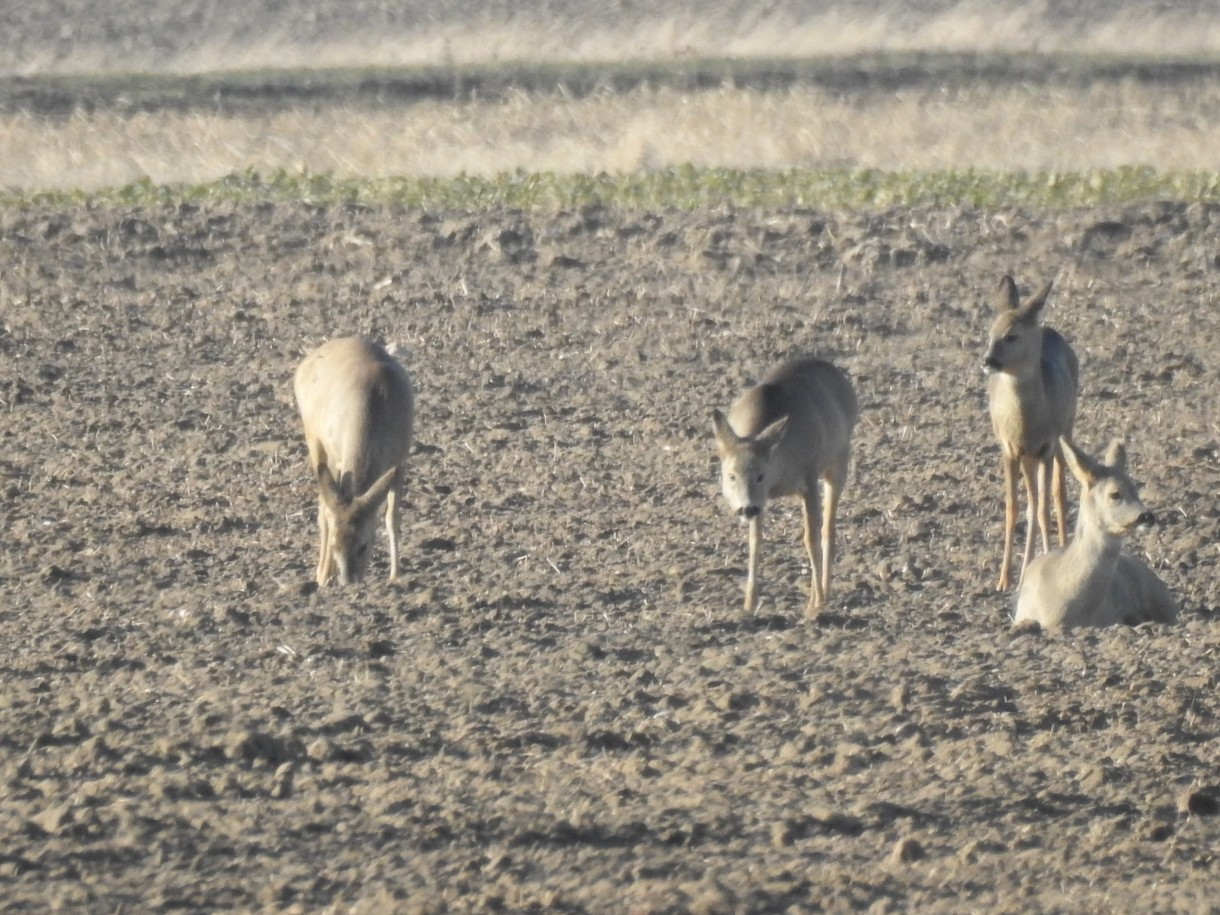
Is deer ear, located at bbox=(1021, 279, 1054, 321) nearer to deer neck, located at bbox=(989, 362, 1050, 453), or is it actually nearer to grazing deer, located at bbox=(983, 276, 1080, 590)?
grazing deer, located at bbox=(983, 276, 1080, 590)

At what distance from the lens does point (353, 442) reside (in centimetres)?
1288

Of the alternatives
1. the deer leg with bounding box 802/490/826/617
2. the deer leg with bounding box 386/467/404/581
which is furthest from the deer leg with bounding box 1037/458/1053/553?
the deer leg with bounding box 386/467/404/581

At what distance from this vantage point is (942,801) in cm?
824

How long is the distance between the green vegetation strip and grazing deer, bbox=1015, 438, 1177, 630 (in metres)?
12.0

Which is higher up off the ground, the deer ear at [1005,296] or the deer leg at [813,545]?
the deer ear at [1005,296]

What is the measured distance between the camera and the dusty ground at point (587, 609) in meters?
7.81

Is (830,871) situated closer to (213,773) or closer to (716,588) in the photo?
(213,773)

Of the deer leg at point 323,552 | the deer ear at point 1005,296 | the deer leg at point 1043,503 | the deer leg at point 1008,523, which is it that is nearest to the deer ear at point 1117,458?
the deer leg at point 1008,523

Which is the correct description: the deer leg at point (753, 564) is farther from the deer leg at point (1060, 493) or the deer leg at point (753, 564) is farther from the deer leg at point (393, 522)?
the deer leg at point (1060, 493)

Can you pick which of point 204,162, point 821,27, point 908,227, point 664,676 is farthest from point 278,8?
point 664,676

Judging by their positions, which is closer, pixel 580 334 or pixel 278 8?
pixel 580 334

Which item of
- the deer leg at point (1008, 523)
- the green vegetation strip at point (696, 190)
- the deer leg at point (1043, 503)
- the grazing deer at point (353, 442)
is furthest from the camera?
the green vegetation strip at point (696, 190)

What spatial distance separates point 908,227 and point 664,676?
41.1 feet

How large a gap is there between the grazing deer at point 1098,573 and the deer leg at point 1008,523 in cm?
52
